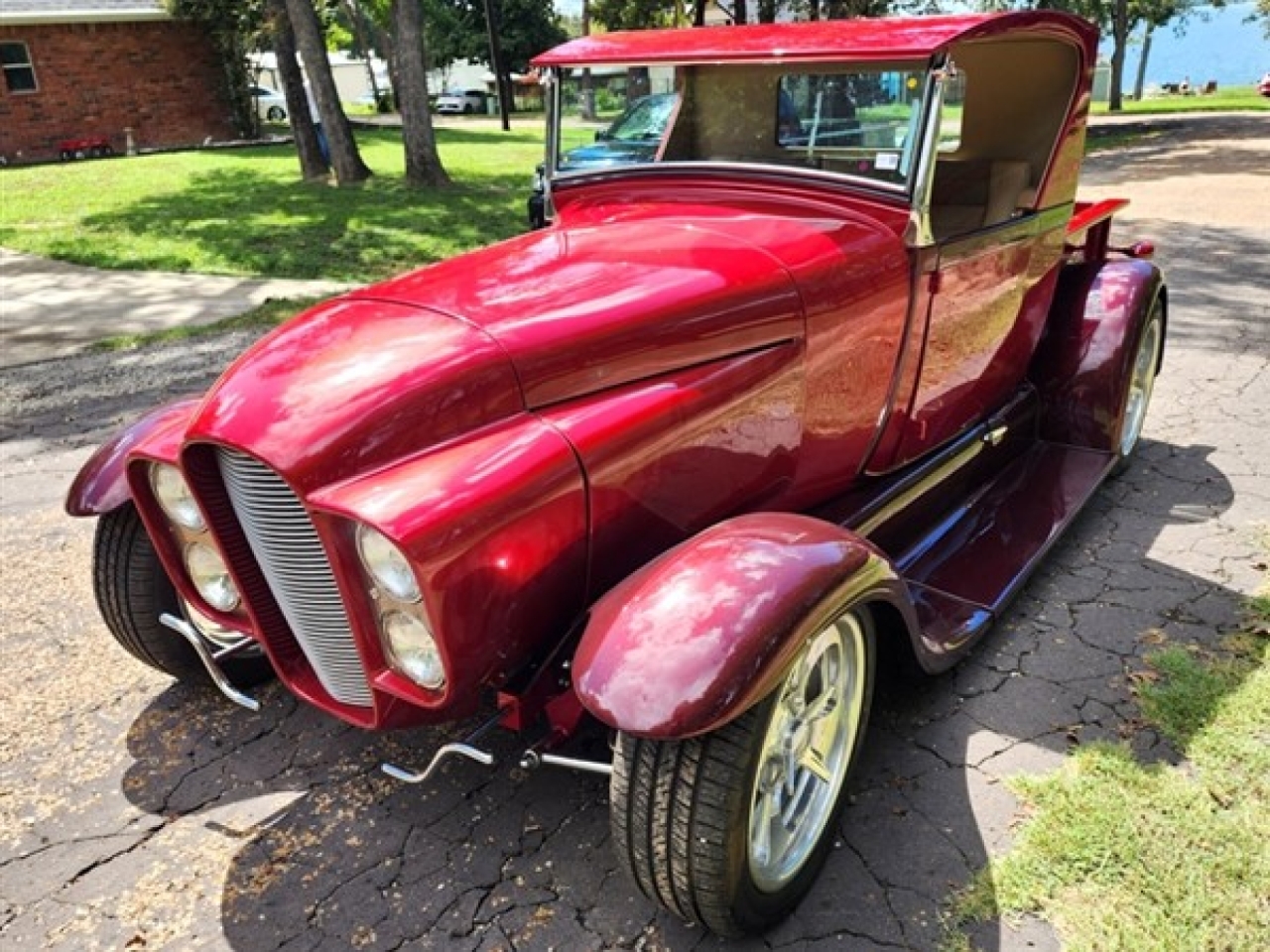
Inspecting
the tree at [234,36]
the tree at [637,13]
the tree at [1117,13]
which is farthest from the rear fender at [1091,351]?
the tree at [1117,13]

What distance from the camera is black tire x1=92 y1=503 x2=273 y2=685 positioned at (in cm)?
274

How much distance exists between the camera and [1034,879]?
2217 millimetres

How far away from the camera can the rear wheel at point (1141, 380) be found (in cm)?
427

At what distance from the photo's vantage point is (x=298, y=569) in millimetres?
2049

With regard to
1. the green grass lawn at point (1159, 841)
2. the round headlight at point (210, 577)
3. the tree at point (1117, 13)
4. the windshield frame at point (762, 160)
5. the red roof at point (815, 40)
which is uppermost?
the tree at point (1117, 13)

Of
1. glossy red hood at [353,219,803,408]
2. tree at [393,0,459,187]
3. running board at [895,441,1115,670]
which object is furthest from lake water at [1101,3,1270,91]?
glossy red hood at [353,219,803,408]

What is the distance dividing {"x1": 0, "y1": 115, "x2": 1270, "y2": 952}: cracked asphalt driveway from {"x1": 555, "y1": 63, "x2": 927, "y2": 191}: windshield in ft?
5.42

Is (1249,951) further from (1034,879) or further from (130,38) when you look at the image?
(130,38)

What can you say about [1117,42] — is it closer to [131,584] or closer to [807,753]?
[807,753]

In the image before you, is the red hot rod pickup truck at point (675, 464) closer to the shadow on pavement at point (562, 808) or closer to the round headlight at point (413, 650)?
the round headlight at point (413, 650)

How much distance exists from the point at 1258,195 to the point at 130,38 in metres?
20.9

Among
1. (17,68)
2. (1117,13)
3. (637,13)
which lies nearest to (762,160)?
(17,68)

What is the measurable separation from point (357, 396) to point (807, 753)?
1287 mm

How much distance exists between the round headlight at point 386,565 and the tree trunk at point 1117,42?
28.7m
